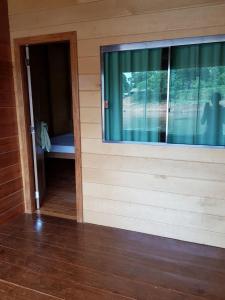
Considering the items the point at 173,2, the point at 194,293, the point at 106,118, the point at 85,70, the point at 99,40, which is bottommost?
the point at 194,293

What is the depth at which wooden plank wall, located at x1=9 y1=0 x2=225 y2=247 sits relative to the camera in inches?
97.7

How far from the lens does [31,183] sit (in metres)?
3.52

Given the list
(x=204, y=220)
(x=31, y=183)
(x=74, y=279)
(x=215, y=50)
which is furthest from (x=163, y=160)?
(x=31, y=183)

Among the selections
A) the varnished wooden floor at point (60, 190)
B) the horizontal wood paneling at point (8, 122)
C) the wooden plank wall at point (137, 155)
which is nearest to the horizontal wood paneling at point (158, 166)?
the wooden plank wall at point (137, 155)

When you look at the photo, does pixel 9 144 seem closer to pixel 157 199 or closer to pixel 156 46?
pixel 157 199

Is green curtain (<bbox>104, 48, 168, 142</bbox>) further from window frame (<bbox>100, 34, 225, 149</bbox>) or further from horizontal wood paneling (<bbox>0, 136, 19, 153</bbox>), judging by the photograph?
horizontal wood paneling (<bbox>0, 136, 19, 153</bbox>)

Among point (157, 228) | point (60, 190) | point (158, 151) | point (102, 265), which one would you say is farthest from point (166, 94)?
point (60, 190)

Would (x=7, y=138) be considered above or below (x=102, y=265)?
above

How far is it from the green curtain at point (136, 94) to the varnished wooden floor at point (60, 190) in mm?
1286

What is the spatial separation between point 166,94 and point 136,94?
1.06 ft

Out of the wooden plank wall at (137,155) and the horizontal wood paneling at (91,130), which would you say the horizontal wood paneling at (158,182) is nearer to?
the wooden plank wall at (137,155)

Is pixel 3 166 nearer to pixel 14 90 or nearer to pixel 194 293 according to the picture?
pixel 14 90

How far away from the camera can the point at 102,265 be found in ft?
7.96

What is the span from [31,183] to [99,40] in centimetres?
200
